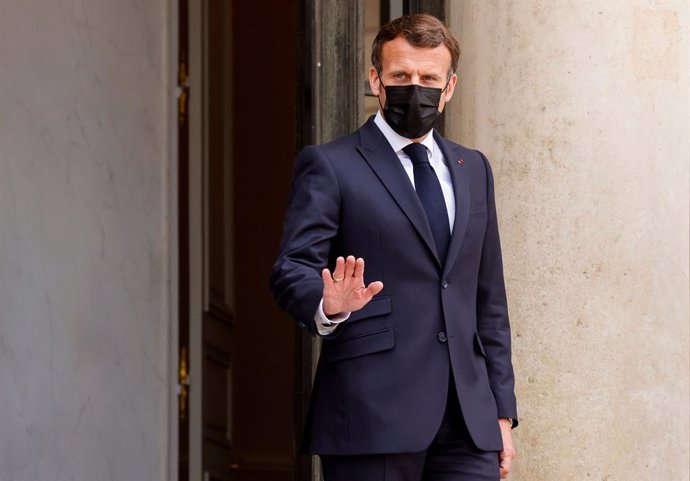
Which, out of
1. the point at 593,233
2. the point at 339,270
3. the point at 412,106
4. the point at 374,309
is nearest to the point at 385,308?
the point at 374,309

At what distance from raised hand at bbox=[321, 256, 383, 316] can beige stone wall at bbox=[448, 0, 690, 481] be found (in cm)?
143

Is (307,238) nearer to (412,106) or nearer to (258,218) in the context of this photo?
(412,106)

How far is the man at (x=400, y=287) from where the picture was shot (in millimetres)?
3188

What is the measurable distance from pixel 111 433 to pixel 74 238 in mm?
725

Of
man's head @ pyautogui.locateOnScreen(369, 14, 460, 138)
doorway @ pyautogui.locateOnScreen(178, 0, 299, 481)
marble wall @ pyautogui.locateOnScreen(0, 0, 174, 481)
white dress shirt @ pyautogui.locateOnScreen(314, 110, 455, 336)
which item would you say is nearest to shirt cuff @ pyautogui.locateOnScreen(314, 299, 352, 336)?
white dress shirt @ pyautogui.locateOnScreen(314, 110, 455, 336)

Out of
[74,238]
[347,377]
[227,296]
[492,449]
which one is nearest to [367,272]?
[347,377]

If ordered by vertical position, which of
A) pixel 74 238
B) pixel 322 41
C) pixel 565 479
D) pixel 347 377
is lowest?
pixel 565 479

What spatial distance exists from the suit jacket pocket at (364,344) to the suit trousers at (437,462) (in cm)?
17

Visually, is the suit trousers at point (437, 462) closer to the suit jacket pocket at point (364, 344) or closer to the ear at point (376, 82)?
the suit jacket pocket at point (364, 344)

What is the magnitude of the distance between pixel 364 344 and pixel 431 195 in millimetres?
375

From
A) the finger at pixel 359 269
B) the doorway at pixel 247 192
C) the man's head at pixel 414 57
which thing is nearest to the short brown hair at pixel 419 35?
the man's head at pixel 414 57

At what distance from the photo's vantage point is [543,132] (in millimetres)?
4316

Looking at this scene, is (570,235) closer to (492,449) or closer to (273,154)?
(492,449)

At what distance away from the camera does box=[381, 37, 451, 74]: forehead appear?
3.30 metres
